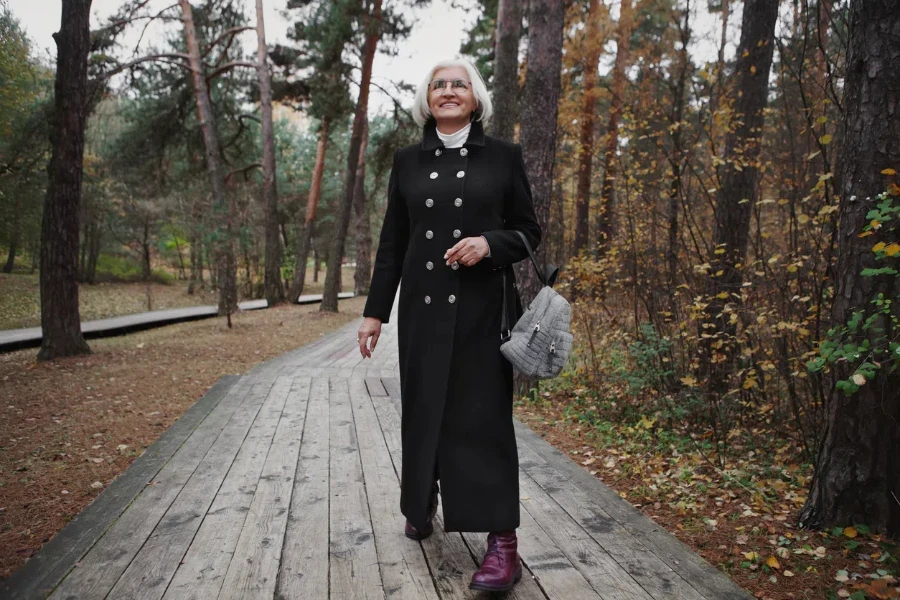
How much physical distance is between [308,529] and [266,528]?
0.65ft

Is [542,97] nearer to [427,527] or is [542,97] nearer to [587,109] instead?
[427,527]

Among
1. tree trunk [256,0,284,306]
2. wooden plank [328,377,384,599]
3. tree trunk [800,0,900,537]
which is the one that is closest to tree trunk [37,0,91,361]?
wooden plank [328,377,384,599]

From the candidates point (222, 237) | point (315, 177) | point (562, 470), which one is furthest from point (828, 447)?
point (315, 177)

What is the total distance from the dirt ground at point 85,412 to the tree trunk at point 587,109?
7.19 metres

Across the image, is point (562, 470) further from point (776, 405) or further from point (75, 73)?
point (75, 73)

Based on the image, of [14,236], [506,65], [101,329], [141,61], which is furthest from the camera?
[141,61]

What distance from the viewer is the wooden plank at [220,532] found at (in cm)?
229

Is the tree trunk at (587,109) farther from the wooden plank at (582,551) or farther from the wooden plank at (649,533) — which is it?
the wooden plank at (582,551)

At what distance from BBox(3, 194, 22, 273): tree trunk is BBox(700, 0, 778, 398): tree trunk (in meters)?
9.94

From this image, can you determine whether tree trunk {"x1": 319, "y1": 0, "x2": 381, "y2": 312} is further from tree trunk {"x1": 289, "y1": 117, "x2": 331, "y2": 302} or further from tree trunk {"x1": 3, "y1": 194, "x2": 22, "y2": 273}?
tree trunk {"x1": 3, "y1": 194, "x2": 22, "y2": 273}

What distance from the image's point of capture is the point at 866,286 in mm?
2725

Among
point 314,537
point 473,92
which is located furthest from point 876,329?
point 314,537

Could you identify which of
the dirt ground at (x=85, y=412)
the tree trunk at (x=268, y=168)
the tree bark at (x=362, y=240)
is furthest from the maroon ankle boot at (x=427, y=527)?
the tree bark at (x=362, y=240)

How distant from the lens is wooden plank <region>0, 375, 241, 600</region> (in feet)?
7.38
